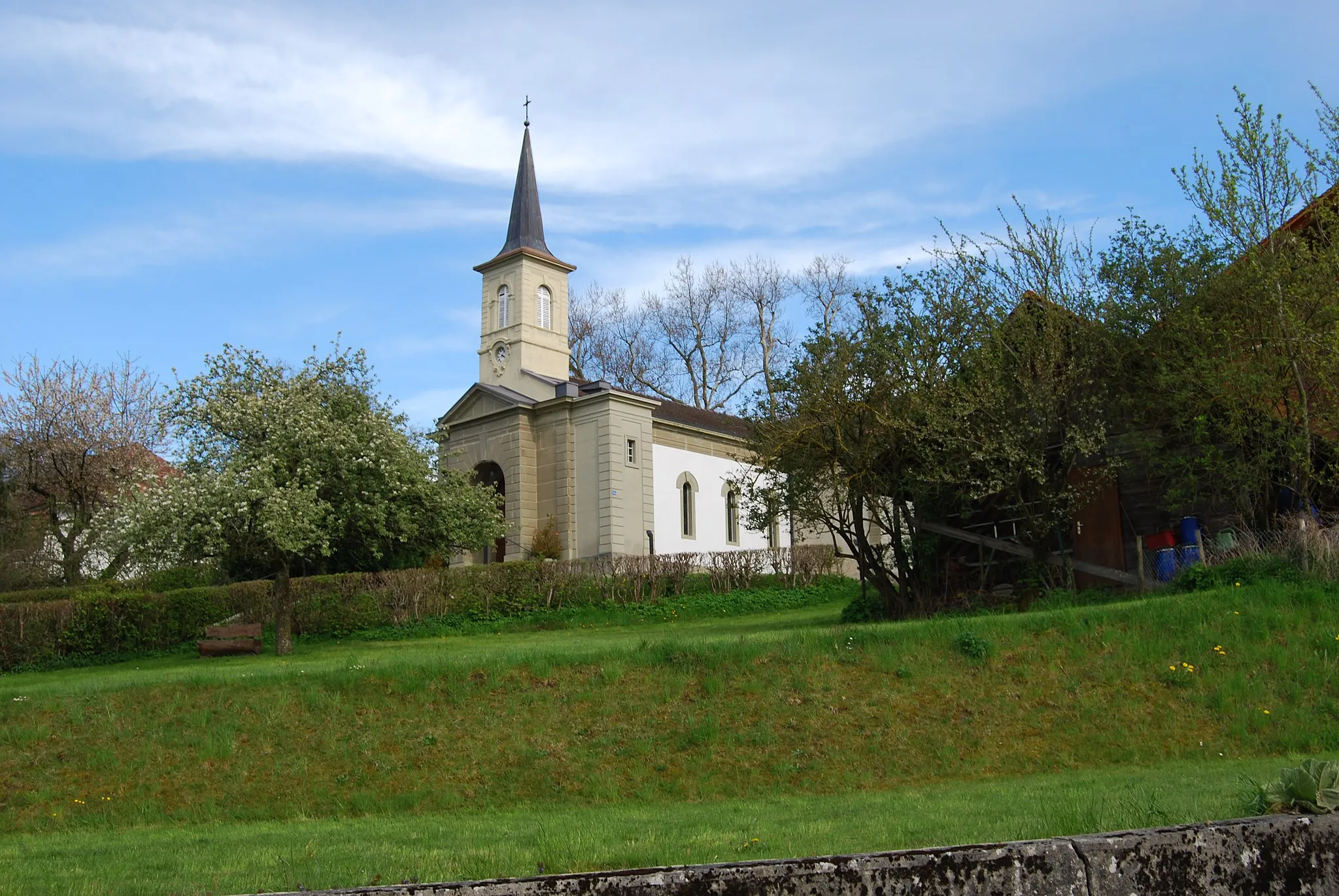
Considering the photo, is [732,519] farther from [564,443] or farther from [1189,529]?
[1189,529]

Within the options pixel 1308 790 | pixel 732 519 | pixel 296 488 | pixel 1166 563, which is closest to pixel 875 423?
pixel 1166 563

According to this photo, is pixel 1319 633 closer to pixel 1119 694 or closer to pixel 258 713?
pixel 1119 694

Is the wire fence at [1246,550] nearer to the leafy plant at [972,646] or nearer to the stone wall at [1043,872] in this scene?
the leafy plant at [972,646]

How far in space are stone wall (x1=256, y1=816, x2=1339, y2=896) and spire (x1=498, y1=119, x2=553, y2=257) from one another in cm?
3912

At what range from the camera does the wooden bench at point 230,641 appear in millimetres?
22953

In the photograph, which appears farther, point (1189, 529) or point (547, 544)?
point (547, 544)

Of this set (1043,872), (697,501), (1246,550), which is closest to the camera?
(1043,872)

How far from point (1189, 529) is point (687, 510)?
21411 mm

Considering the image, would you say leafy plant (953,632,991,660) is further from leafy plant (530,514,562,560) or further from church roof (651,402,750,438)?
church roof (651,402,750,438)

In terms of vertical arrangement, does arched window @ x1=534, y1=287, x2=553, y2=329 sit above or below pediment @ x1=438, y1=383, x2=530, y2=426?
above

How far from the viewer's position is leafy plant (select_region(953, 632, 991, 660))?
593 inches

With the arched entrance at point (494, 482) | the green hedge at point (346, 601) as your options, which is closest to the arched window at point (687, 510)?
the arched entrance at point (494, 482)

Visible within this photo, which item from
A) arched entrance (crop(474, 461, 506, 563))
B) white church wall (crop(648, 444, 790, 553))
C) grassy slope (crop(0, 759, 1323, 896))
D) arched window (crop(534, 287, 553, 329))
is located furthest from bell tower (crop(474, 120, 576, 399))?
grassy slope (crop(0, 759, 1323, 896))

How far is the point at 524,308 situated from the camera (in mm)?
40406
